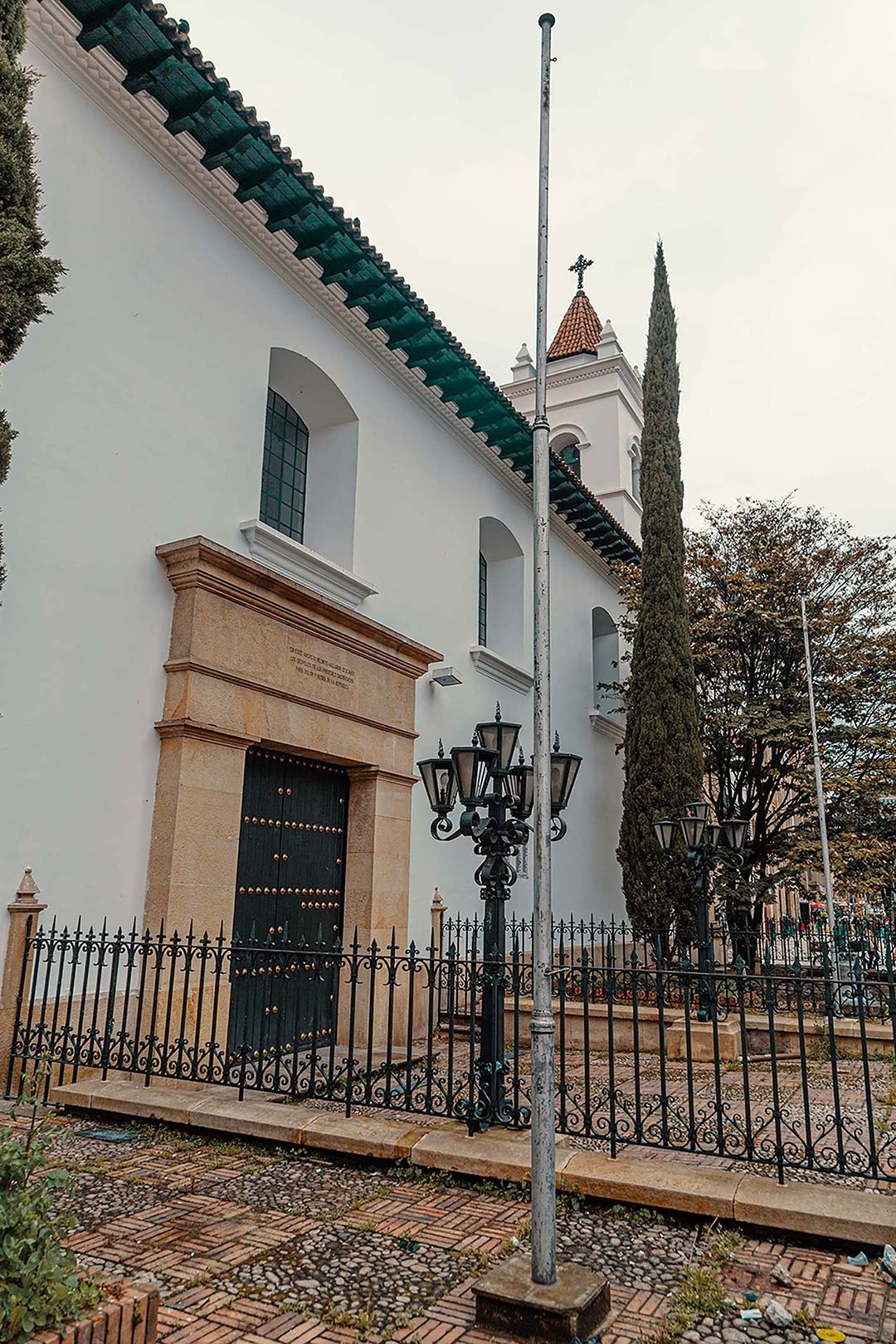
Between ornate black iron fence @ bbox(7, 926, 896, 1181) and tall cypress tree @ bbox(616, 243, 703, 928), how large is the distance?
4297 millimetres

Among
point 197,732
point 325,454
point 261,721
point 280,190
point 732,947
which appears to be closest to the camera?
point 197,732

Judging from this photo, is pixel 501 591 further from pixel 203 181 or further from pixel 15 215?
pixel 15 215

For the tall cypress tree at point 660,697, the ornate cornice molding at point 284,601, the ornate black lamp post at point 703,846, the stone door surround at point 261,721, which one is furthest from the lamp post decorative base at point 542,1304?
the tall cypress tree at point 660,697

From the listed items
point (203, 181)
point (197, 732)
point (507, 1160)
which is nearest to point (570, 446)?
point (203, 181)

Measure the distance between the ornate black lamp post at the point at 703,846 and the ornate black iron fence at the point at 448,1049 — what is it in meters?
0.55

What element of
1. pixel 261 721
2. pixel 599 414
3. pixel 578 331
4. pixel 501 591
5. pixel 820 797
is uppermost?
pixel 578 331

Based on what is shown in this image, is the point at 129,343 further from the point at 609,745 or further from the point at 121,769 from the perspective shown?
the point at 609,745

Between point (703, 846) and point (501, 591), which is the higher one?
point (501, 591)

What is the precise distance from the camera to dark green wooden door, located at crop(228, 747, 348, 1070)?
866 cm

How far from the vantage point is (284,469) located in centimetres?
1088

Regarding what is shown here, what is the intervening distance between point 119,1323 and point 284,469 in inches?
365

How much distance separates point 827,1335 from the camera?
3508mm

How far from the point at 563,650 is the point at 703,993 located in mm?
7763

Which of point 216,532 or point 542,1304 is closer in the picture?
point 542,1304
